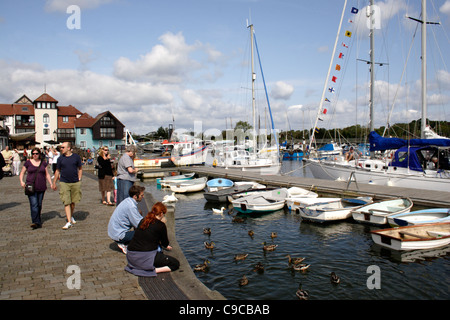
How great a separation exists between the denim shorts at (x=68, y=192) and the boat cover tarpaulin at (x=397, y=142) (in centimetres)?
1934

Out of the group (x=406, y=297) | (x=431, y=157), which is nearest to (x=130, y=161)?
(x=406, y=297)

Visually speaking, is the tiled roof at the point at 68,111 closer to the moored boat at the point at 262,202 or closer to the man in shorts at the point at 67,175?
the moored boat at the point at 262,202

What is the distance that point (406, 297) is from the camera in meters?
7.96

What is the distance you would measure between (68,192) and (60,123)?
3042 inches

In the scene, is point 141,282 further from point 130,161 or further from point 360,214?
point 360,214

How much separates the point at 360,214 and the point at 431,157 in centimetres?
1040

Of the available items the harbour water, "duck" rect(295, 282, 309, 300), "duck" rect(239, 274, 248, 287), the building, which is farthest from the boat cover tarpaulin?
the building

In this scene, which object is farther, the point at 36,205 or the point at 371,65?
the point at 371,65

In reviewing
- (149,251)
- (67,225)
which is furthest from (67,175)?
(149,251)

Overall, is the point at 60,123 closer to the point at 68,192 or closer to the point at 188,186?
the point at 188,186

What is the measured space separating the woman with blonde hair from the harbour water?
7.62 feet

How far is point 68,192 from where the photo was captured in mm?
9328

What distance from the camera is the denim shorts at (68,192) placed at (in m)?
9.23

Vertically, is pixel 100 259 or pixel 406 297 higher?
pixel 100 259
